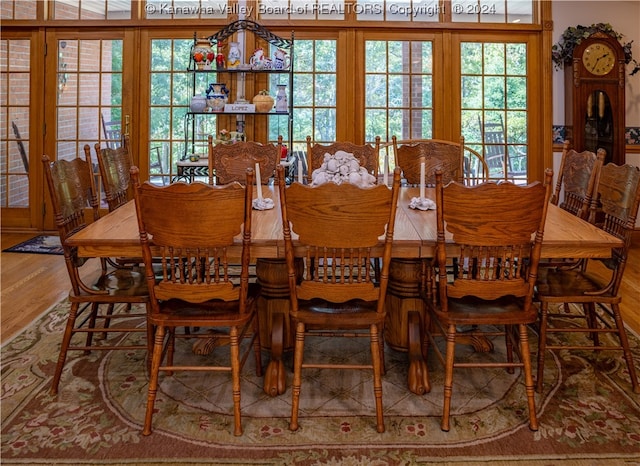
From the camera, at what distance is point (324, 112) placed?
17.3 ft

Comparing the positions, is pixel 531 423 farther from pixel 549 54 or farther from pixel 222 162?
pixel 549 54

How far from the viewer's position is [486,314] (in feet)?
6.55

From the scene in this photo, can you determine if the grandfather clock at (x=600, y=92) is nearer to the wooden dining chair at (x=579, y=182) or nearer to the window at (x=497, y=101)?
the window at (x=497, y=101)

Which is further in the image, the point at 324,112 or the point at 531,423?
the point at 324,112

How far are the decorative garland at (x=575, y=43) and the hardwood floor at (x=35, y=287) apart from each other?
1806 mm

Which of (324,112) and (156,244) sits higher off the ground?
(324,112)

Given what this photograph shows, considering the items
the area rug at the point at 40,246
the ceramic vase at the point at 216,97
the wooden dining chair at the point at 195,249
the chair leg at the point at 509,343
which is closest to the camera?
the wooden dining chair at the point at 195,249

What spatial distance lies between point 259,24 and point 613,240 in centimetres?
406

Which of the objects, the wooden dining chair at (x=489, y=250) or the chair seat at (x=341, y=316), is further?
the chair seat at (x=341, y=316)

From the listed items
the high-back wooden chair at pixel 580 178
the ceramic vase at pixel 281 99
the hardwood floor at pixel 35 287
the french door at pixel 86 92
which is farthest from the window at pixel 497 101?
the french door at pixel 86 92

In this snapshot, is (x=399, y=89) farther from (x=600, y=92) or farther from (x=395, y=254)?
(x=395, y=254)

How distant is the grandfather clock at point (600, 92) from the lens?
4.75 metres

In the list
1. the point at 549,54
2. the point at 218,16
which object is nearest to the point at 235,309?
the point at 218,16

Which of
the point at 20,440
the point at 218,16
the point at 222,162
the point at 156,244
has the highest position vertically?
the point at 218,16
